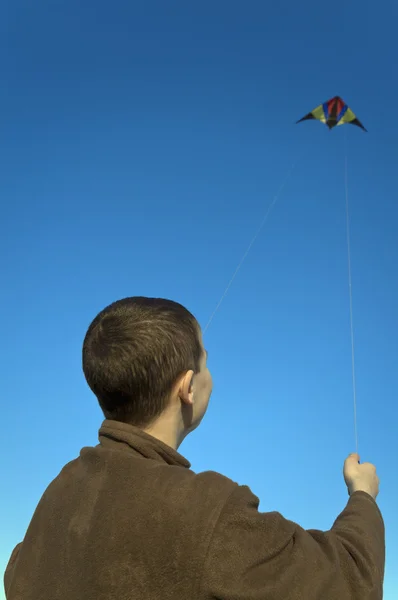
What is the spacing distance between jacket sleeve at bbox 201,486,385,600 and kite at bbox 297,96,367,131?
12204 millimetres

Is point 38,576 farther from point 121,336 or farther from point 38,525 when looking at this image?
point 121,336

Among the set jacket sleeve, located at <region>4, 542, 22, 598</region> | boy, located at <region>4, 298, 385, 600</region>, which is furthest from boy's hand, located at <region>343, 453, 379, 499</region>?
jacket sleeve, located at <region>4, 542, 22, 598</region>

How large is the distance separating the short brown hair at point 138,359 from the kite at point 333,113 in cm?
1191

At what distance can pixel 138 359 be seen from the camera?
1672 millimetres

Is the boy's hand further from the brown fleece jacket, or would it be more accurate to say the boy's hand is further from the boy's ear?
the boy's ear

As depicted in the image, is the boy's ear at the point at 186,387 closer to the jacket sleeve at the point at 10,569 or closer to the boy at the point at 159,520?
the boy at the point at 159,520

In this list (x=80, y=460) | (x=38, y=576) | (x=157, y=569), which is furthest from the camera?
(x=80, y=460)

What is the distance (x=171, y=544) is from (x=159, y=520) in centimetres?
5

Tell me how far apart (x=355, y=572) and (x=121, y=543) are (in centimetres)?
53

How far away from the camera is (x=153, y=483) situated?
1475 mm

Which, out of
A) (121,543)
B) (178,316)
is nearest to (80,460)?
(121,543)

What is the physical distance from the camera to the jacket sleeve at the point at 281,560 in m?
1.37

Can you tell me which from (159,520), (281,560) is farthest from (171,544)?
(281,560)

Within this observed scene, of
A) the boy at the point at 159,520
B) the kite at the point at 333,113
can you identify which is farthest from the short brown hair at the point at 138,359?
the kite at the point at 333,113
